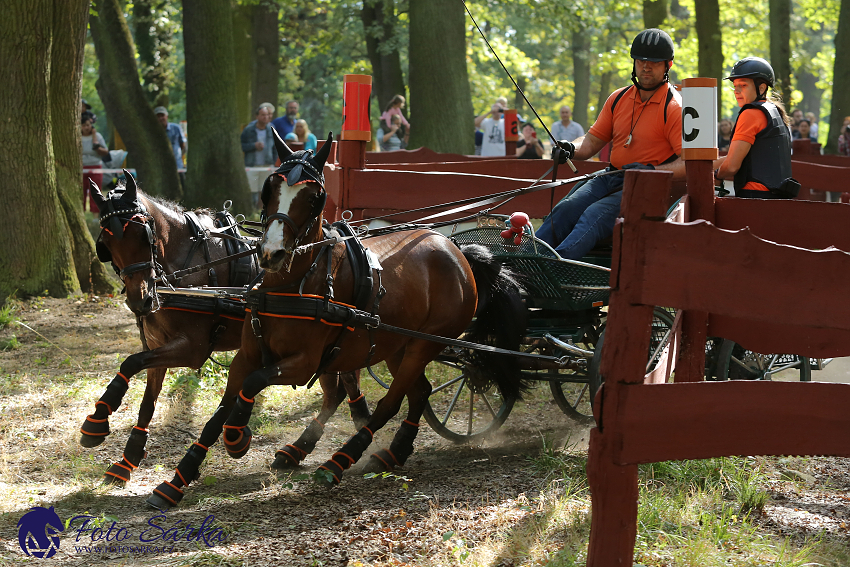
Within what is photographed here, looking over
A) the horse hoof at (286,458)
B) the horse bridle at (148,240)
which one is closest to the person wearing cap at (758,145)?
the horse hoof at (286,458)

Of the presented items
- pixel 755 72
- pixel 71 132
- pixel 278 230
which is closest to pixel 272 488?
pixel 278 230

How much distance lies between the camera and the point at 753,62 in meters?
5.75

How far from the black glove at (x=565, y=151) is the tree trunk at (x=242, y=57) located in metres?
14.0

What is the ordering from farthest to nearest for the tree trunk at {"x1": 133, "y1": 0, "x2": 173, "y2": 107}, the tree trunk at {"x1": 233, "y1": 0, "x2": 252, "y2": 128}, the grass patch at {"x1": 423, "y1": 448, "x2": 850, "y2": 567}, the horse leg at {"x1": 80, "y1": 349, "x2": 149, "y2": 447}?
the tree trunk at {"x1": 133, "y1": 0, "x2": 173, "y2": 107} → the tree trunk at {"x1": 233, "y1": 0, "x2": 252, "y2": 128} → the horse leg at {"x1": 80, "y1": 349, "x2": 149, "y2": 447} → the grass patch at {"x1": 423, "y1": 448, "x2": 850, "y2": 567}

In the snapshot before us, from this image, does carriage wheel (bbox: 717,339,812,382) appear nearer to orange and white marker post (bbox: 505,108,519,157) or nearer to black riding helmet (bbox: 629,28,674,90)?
black riding helmet (bbox: 629,28,674,90)

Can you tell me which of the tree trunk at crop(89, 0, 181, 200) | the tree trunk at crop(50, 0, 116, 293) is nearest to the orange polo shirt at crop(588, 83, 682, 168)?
the tree trunk at crop(50, 0, 116, 293)

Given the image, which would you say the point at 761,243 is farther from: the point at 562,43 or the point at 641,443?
the point at 562,43

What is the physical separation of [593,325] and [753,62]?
2039 mm

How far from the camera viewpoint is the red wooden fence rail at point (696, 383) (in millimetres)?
2869

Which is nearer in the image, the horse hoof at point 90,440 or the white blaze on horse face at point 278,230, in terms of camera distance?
the white blaze on horse face at point 278,230

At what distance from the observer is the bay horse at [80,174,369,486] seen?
5012 millimetres

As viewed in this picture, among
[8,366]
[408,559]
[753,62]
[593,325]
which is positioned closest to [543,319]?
[593,325]

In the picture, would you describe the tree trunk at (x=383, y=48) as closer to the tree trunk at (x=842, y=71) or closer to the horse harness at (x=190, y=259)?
the tree trunk at (x=842, y=71)

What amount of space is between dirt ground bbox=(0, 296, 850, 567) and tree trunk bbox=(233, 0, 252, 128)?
12336mm
